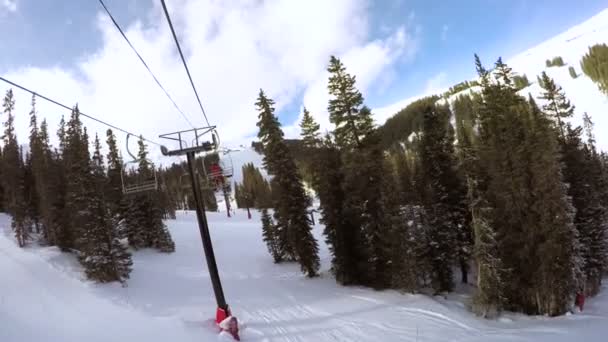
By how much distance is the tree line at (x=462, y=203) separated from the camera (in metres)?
18.8

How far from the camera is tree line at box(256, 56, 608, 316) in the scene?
740 inches

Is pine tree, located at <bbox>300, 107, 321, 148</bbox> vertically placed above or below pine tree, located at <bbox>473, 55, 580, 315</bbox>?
above

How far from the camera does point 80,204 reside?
22.6 metres

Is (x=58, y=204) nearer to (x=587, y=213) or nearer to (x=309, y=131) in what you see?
(x=309, y=131)

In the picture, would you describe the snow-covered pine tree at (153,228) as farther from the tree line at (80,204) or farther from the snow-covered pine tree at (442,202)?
the snow-covered pine tree at (442,202)

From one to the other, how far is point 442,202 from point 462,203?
1.53 metres

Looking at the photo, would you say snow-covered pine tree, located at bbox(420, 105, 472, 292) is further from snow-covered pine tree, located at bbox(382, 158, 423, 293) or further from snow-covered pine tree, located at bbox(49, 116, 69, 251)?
snow-covered pine tree, located at bbox(49, 116, 69, 251)

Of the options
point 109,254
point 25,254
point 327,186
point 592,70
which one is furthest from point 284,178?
point 592,70

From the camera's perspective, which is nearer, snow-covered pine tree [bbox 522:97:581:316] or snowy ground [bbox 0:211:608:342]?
snowy ground [bbox 0:211:608:342]

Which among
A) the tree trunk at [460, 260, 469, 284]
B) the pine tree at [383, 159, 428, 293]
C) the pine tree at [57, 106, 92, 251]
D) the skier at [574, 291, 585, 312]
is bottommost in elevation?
the skier at [574, 291, 585, 312]

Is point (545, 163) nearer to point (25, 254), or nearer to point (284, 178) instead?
point (284, 178)

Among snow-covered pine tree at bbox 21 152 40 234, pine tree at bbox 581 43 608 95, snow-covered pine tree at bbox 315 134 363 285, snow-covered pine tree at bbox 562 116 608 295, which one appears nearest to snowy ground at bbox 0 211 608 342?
snow-covered pine tree at bbox 315 134 363 285

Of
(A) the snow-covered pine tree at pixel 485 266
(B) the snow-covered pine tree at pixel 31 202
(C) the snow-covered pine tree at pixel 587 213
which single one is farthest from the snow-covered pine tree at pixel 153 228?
(C) the snow-covered pine tree at pixel 587 213

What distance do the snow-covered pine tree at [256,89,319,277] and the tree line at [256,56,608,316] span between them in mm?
76
